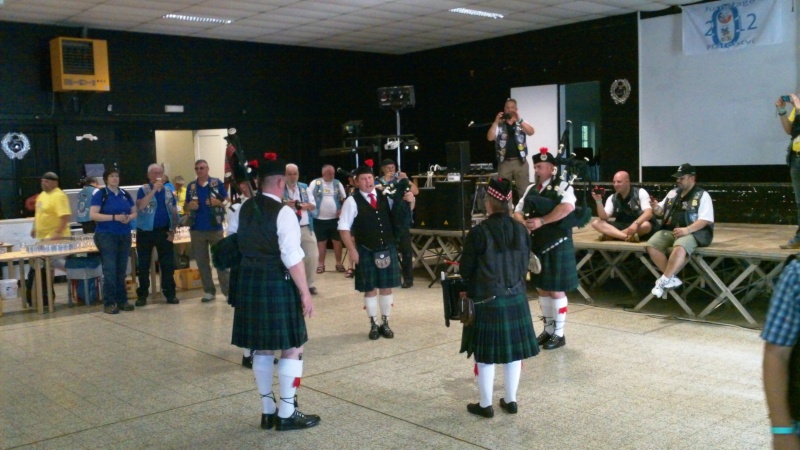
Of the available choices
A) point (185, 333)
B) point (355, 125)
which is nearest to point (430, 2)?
point (355, 125)

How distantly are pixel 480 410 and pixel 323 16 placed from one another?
23.9ft

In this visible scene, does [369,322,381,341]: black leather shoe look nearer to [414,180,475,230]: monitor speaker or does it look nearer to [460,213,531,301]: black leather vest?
[460,213,531,301]: black leather vest

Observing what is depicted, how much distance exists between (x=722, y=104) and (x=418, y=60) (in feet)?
18.9

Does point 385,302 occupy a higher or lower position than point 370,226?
lower

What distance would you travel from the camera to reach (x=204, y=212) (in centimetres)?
782

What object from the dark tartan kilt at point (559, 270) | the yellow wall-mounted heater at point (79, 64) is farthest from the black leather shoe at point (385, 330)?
the yellow wall-mounted heater at point (79, 64)

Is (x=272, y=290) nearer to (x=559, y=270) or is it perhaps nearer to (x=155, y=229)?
(x=559, y=270)

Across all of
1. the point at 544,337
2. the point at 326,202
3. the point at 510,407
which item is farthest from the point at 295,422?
the point at 326,202

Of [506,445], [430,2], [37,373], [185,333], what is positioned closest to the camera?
[506,445]

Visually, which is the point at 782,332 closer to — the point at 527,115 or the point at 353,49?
the point at 527,115

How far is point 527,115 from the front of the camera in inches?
483

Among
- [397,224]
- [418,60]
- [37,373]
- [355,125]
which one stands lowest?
[37,373]

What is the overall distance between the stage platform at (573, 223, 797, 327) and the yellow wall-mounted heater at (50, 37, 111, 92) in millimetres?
6572

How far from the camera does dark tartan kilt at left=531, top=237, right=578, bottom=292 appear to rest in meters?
5.47
